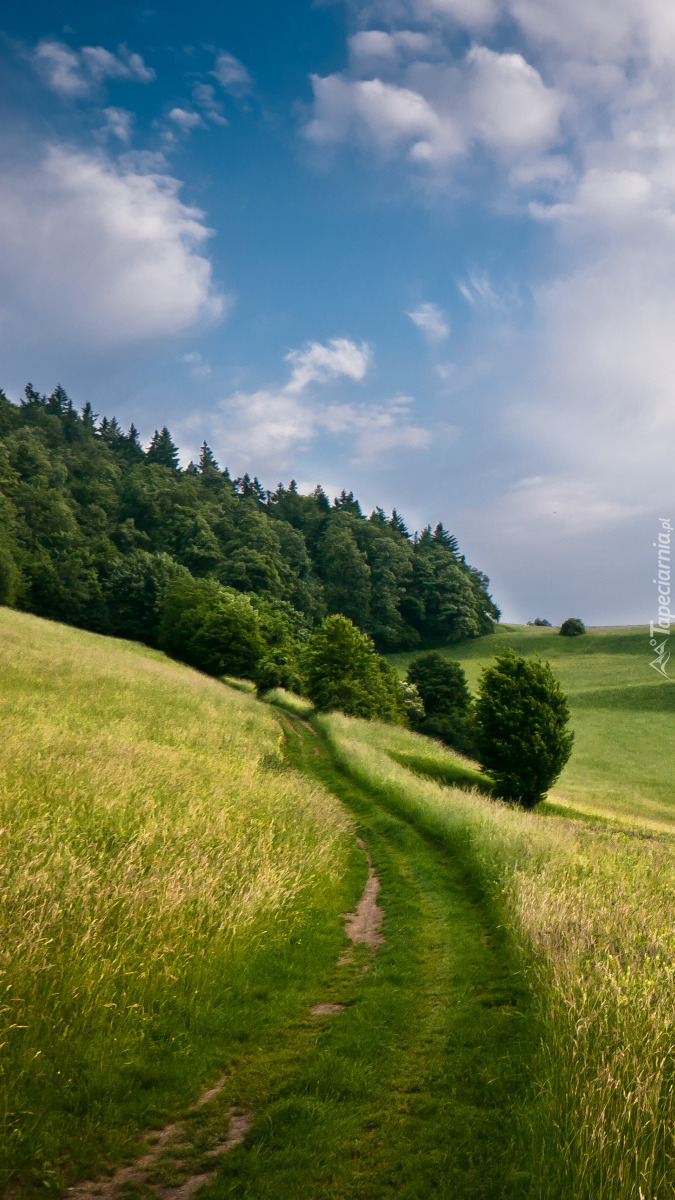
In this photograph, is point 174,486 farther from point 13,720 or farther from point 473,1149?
point 473,1149

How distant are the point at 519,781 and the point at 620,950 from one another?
1038 inches

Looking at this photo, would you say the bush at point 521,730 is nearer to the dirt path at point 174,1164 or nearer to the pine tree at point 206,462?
the dirt path at point 174,1164

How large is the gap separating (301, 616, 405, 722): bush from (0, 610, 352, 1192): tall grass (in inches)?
1135

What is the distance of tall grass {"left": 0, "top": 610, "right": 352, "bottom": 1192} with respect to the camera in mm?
4645

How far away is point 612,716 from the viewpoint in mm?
56500

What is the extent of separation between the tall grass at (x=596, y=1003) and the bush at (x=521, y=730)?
748 inches

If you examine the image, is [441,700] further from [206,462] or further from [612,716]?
[206,462]

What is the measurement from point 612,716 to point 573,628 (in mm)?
39183

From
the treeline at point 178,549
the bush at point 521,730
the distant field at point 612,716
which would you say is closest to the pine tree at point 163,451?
the treeline at point 178,549

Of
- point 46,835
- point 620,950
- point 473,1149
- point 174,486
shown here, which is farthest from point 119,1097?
point 174,486

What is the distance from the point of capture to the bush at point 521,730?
31406mm

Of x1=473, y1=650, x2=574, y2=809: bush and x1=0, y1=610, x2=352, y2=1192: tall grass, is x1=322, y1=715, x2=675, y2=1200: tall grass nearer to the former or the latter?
x1=0, y1=610, x2=352, y2=1192: tall grass

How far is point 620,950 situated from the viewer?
6.41 metres

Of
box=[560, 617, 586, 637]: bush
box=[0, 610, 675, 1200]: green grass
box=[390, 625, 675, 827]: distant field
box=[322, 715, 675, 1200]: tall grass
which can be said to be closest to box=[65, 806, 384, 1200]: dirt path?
box=[0, 610, 675, 1200]: green grass
